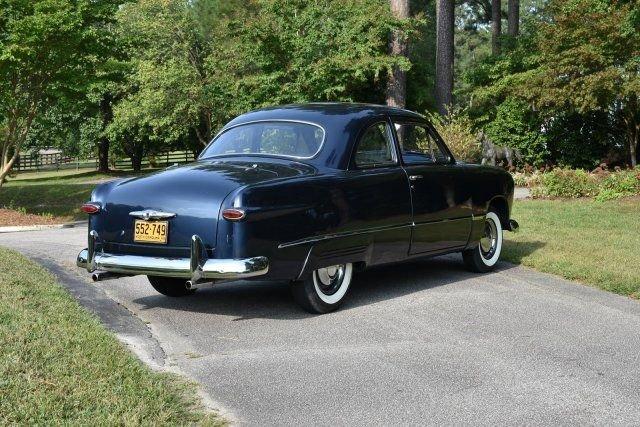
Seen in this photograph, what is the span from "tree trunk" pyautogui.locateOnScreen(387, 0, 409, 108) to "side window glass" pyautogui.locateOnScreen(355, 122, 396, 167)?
735 inches

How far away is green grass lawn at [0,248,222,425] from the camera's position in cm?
437

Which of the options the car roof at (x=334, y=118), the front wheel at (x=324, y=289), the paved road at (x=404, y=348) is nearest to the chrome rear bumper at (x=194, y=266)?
the paved road at (x=404, y=348)

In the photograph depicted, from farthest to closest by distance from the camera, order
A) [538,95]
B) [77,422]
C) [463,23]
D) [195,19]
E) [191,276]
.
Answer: [463,23] → [195,19] → [538,95] → [191,276] → [77,422]

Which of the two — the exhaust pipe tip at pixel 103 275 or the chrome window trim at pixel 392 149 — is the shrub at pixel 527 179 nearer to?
the chrome window trim at pixel 392 149

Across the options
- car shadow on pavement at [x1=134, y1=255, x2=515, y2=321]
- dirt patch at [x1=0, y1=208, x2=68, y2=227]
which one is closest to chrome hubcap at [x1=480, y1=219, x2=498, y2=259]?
car shadow on pavement at [x1=134, y1=255, x2=515, y2=321]

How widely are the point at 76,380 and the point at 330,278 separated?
3.08 metres

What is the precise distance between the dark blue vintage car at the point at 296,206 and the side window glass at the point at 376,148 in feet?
0.04

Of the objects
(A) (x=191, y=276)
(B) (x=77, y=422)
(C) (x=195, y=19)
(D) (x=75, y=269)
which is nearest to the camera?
(B) (x=77, y=422)

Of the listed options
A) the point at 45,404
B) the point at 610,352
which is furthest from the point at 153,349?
the point at 610,352

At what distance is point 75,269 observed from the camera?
9914mm

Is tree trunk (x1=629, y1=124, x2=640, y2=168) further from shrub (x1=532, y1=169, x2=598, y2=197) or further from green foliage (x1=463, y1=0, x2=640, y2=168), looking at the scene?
shrub (x1=532, y1=169, x2=598, y2=197)

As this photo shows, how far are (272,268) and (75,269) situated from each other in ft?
13.4

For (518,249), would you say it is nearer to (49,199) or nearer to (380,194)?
(380,194)

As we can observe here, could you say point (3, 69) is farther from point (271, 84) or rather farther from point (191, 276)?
point (191, 276)
